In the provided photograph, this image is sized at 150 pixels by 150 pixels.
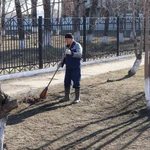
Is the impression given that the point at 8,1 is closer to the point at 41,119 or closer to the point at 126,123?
the point at 41,119

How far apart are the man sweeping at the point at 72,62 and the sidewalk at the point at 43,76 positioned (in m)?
1.44

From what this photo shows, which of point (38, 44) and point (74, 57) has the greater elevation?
point (38, 44)

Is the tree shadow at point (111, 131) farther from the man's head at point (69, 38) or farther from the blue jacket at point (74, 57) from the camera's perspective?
the man's head at point (69, 38)

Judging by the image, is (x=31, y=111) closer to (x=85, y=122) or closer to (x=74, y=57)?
(x=85, y=122)

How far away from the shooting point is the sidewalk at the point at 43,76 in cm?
911

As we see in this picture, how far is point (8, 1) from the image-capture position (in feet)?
15.2

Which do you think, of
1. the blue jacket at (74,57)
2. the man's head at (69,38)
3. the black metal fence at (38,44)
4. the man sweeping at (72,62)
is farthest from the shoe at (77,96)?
the black metal fence at (38,44)

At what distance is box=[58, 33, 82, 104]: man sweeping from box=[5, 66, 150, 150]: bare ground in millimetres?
327

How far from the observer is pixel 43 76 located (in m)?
11.0

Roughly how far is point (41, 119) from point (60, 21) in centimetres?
637

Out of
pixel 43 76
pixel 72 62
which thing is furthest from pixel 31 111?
pixel 43 76

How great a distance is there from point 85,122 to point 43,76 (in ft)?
16.3

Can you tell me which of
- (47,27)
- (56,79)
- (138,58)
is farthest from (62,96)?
(47,27)

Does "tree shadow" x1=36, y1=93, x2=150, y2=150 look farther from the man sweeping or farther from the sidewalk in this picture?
the sidewalk
